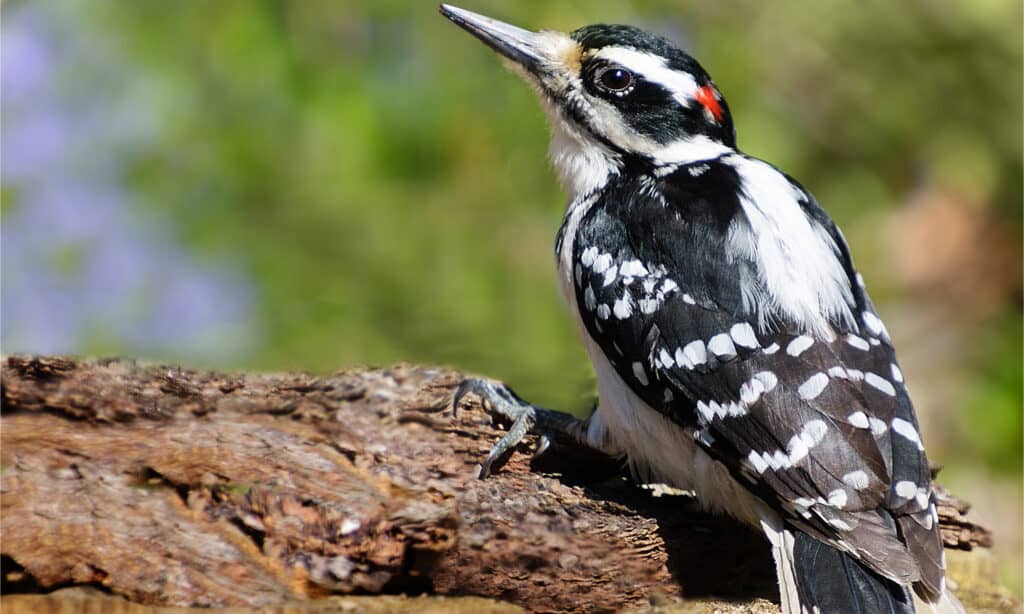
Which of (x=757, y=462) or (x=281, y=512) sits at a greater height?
(x=757, y=462)

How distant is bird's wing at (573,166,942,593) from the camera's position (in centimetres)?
277

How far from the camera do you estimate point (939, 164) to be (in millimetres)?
7711

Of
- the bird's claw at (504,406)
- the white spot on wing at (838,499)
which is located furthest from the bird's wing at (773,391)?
the bird's claw at (504,406)

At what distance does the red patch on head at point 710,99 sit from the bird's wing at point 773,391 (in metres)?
0.46

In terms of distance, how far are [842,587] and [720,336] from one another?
70 centimetres

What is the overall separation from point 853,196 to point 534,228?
286 centimetres

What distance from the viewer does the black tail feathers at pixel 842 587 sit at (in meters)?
2.74

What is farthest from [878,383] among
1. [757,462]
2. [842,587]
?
[842,587]

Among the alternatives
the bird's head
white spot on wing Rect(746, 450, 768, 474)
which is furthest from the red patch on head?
white spot on wing Rect(746, 450, 768, 474)

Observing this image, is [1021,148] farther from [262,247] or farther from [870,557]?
[870,557]

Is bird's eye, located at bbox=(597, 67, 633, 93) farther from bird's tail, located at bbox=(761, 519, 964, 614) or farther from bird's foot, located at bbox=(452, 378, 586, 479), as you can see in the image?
bird's tail, located at bbox=(761, 519, 964, 614)

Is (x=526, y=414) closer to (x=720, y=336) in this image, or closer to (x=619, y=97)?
(x=720, y=336)

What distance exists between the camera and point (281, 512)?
2.58m

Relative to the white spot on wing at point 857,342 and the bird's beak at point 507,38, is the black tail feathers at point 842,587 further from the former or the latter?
the bird's beak at point 507,38
